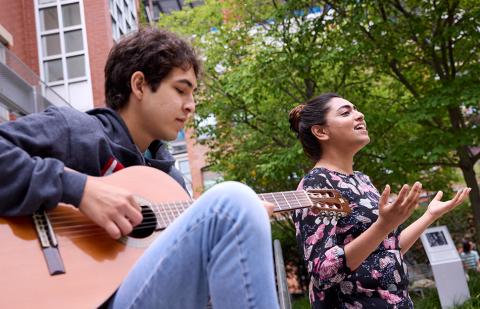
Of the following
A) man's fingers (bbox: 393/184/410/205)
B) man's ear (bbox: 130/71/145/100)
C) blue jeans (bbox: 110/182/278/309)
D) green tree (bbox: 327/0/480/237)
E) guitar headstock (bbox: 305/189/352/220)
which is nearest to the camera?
blue jeans (bbox: 110/182/278/309)

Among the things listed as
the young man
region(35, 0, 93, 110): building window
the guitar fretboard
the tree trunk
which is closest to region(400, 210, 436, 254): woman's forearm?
the guitar fretboard

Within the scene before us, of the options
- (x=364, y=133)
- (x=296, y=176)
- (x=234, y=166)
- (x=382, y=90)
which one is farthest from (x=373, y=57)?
(x=364, y=133)

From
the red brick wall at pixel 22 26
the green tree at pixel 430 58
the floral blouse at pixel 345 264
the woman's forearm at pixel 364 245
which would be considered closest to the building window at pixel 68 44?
the red brick wall at pixel 22 26

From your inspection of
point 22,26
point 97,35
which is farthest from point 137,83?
point 22,26

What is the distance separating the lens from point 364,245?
2.06 m

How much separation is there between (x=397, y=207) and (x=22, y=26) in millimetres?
7293

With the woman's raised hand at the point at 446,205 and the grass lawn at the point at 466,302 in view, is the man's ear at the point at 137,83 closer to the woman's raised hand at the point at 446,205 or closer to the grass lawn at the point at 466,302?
the woman's raised hand at the point at 446,205

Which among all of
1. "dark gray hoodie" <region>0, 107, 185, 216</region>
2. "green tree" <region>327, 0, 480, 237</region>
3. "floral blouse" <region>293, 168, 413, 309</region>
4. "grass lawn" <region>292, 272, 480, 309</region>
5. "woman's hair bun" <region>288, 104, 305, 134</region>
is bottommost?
"grass lawn" <region>292, 272, 480, 309</region>

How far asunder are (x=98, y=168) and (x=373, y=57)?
655cm

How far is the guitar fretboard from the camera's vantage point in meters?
1.67

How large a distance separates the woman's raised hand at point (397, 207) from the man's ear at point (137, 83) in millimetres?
977

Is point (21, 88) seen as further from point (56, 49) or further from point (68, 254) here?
point (68, 254)

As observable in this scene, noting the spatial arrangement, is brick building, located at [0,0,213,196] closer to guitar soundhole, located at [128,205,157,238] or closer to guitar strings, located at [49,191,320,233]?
guitar strings, located at [49,191,320,233]

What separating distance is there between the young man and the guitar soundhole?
0.35 feet
